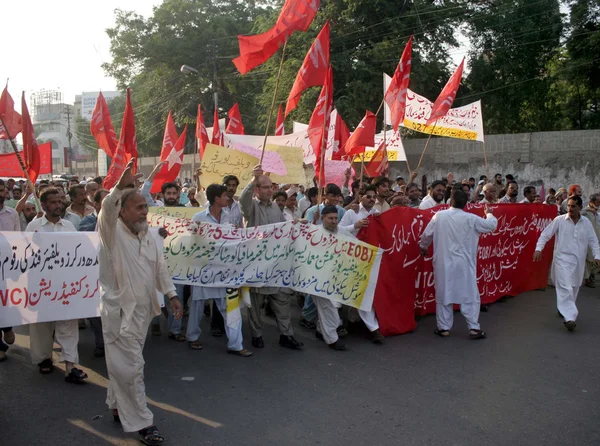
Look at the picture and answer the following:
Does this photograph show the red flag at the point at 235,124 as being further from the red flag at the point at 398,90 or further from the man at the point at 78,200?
the man at the point at 78,200

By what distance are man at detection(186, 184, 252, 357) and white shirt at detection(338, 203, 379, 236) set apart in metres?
1.39

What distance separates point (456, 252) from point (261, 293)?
238cm

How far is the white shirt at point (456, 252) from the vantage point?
6703 millimetres

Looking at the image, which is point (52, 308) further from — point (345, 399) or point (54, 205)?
point (345, 399)

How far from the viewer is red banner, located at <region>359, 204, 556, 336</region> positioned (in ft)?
22.1

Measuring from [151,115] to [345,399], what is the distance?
36.6 m

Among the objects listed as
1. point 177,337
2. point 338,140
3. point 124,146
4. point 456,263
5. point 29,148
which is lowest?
point 177,337

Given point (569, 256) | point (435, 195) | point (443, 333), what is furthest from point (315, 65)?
point (569, 256)

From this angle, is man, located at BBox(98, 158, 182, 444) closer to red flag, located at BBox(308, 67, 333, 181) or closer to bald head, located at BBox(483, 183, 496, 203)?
red flag, located at BBox(308, 67, 333, 181)

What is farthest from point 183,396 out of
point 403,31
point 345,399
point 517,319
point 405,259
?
point 403,31

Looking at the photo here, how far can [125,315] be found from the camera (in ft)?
12.7

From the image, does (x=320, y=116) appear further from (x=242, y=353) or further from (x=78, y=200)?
(x=242, y=353)

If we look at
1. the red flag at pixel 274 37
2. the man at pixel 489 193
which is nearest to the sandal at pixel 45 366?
the red flag at pixel 274 37

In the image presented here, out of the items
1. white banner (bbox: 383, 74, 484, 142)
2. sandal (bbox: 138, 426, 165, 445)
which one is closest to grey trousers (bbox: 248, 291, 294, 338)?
sandal (bbox: 138, 426, 165, 445)
